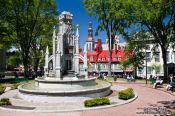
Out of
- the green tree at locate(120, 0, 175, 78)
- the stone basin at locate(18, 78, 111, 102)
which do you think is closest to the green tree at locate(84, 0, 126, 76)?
the green tree at locate(120, 0, 175, 78)

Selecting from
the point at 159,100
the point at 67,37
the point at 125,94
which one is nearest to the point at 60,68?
the point at 67,37

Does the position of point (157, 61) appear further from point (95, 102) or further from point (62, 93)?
point (95, 102)

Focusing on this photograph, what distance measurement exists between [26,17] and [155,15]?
929 inches

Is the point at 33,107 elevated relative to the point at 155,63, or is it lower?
lower

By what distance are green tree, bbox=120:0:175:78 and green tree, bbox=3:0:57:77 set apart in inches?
628

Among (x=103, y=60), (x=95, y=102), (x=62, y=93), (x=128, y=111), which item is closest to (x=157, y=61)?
→ (x=103, y=60)

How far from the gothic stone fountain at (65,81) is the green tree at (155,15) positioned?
33.6 feet

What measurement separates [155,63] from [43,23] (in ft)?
110

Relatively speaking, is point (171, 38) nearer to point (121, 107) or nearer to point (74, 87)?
point (74, 87)

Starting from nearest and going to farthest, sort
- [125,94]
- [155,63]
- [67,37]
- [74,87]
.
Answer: [125,94] → [74,87] → [67,37] → [155,63]

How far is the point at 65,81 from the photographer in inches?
1028

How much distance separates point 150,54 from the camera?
73.1 m

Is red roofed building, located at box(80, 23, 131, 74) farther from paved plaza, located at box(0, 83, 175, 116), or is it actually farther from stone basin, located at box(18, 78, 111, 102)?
paved plaza, located at box(0, 83, 175, 116)

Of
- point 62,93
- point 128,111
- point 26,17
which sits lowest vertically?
point 128,111
